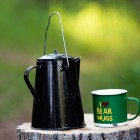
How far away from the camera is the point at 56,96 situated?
2.66 meters

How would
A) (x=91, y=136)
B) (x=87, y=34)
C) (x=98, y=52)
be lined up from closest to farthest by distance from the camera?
(x=91, y=136), (x=87, y=34), (x=98, y=52)

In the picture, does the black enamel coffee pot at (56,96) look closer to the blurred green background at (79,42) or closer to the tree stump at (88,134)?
the tree stump at (88,134)

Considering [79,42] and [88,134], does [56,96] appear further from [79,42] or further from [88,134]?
[79,42]

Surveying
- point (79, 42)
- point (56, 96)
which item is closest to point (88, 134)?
point (56, 96)

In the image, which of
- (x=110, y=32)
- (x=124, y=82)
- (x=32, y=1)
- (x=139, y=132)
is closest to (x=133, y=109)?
(x=124, y=82)

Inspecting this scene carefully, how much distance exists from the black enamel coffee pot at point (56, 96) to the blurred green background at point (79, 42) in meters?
2.42

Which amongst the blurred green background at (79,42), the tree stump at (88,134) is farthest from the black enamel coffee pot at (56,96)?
the blurred green background at (79,42)

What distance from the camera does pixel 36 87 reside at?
2.71m

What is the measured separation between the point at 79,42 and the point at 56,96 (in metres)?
2.76

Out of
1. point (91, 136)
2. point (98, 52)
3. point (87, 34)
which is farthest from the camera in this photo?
point (98, 52)

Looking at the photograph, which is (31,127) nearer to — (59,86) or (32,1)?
(59,86)

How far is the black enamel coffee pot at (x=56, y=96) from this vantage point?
265cm

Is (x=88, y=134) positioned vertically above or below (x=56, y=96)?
below

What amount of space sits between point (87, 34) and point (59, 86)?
8.56 ft
